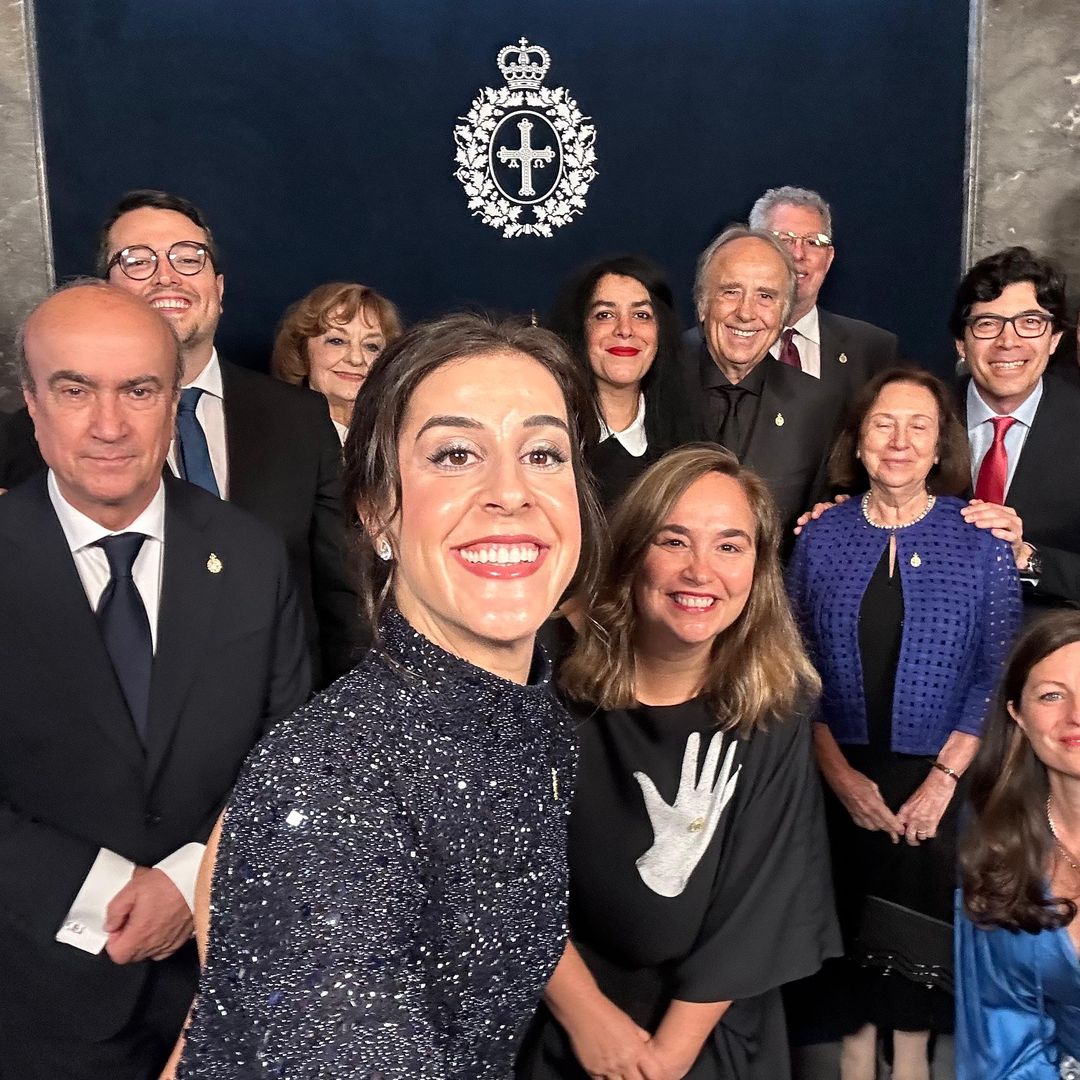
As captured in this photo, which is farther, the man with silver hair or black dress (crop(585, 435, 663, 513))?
the man with silver hair

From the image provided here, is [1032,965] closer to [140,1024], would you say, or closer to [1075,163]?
[140,1024]

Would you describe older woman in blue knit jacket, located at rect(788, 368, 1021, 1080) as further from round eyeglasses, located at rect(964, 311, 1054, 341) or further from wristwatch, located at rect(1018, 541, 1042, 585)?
round eyeglasses, located at rect(964, 311, 1054, 341)

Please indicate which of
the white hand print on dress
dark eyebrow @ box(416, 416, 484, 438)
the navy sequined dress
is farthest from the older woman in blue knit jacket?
dark eyebrow @ box(416, 416, 484, 438)

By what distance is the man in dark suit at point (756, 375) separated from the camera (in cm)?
350

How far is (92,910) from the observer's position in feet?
6.55

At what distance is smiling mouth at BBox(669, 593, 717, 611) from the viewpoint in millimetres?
2350

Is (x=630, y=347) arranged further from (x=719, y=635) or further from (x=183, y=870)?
(x=183, y=870)

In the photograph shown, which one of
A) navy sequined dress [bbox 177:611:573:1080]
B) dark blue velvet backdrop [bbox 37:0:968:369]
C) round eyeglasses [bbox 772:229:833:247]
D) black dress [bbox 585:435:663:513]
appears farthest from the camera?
dark blue velvet backdrop [bbox 37:0:968:369]

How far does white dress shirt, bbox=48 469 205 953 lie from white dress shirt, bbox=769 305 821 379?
7.27 ft

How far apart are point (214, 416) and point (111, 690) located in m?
0.92

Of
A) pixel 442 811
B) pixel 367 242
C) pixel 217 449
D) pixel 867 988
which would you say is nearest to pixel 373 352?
pixel 217 449

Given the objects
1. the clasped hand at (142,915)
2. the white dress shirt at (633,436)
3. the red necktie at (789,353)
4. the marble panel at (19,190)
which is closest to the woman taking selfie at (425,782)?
the clasped hand at (142,915)

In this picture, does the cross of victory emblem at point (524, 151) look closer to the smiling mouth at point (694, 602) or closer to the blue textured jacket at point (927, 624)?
the blue textured jacket at point (927, 624)

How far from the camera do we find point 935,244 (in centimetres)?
506
